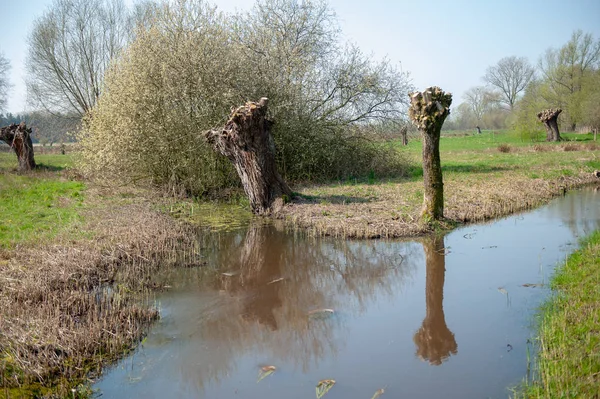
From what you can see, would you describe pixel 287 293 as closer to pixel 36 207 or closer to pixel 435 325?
pixel 435 325

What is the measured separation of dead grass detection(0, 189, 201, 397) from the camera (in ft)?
18.0

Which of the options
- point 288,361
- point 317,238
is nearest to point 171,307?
point 288,361

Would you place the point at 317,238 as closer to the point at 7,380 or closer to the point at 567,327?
the point at 567,327

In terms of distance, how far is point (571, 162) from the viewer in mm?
22594

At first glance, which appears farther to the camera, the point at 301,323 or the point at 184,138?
the point at 184,138

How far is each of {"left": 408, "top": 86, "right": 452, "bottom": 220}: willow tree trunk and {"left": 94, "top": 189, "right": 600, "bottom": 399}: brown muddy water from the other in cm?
104

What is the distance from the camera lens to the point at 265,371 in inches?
221

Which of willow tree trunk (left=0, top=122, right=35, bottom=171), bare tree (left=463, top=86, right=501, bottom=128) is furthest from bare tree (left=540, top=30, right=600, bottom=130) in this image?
willow tree trunk (left=0, top=122, right=35, bottom=171)

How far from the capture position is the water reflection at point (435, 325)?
5922 millimetres

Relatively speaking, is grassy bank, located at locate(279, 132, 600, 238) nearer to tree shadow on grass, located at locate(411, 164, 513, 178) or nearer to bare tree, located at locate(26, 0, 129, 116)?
tree shadow on grass, located at locate(411, 164, 513, 178)

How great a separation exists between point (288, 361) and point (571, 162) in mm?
21152

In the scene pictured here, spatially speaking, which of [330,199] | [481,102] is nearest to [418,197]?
[330,199]

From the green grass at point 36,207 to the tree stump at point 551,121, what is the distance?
34.8 m

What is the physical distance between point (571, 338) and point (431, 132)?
697cm
